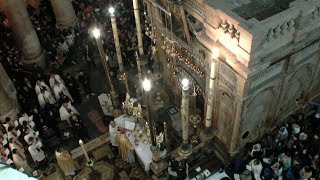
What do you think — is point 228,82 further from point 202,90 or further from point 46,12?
point 46,12

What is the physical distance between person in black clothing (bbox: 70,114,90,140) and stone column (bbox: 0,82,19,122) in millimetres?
2173

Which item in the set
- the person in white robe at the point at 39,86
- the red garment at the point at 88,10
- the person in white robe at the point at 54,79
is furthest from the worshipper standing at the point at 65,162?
the red garment at the point at 88,10

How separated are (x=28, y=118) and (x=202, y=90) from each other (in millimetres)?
5615

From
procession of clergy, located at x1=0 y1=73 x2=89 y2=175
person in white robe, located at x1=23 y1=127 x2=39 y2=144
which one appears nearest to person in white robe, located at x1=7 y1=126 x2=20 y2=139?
procession of clergy, located at x1=0 y1=73 x2=89 y2=175

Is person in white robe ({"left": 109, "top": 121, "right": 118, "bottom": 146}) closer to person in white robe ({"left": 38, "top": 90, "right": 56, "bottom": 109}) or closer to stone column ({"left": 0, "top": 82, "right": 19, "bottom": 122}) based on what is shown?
person in white robe ({"left": 38, "top": 90, "right": 56, "bottom": 109})

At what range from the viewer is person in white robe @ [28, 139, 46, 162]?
1171 cm

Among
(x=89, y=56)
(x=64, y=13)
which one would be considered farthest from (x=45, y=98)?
(x=64, y=13)

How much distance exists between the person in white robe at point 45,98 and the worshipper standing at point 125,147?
3206mm

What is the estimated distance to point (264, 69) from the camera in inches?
364

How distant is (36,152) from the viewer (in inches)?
465

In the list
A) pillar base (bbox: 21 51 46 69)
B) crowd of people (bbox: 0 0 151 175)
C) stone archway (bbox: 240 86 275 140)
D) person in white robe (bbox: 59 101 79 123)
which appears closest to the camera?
stone archway (bbox: 240 86 275 140)

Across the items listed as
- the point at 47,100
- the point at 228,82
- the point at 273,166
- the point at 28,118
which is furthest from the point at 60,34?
the point at 273,166

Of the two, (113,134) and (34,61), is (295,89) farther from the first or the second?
(34,61)

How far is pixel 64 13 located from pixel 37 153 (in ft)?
21.5
